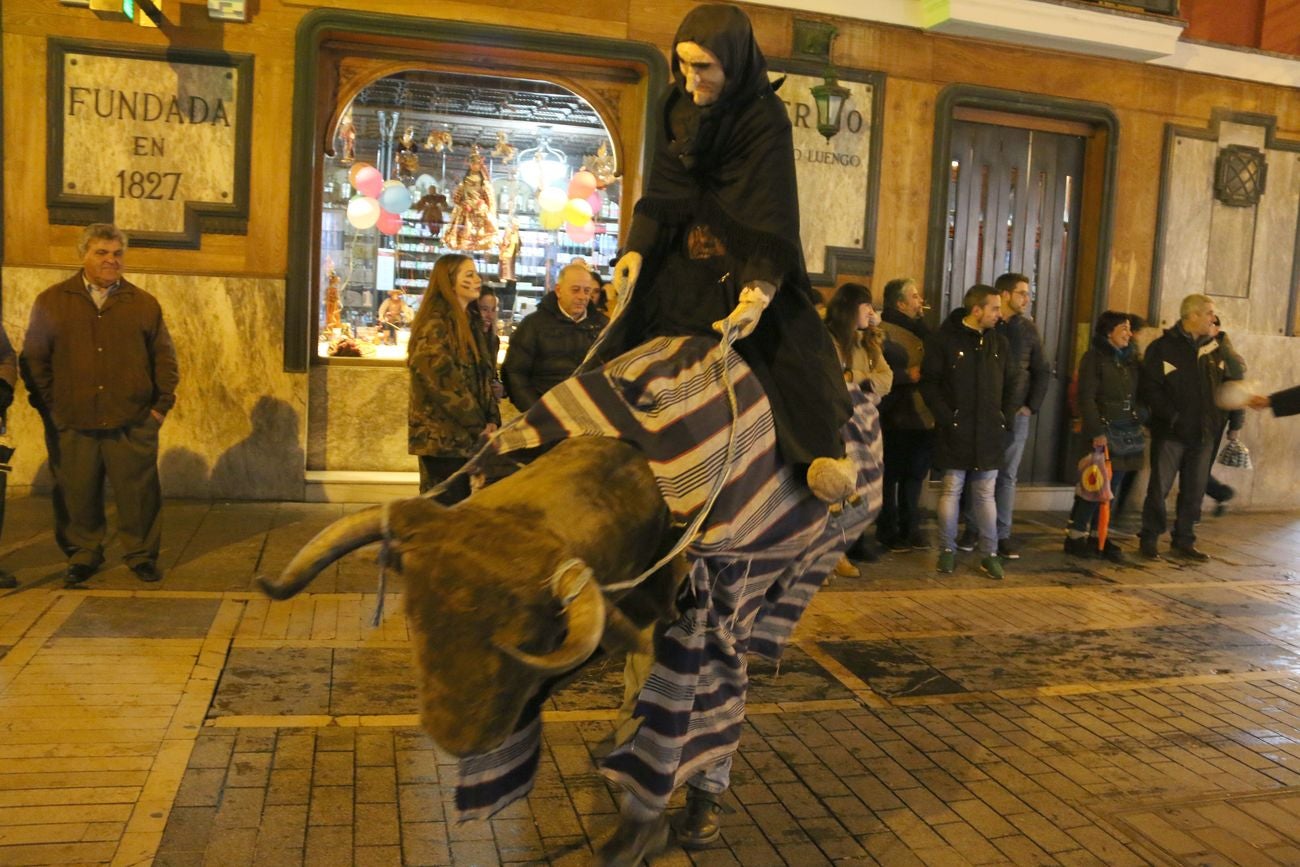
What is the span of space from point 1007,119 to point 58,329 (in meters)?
7.98

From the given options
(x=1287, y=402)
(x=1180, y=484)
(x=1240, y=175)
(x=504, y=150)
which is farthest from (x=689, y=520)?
(x=1240, y=175)

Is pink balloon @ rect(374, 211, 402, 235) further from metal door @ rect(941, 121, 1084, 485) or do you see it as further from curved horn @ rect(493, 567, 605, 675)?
curved horn @ rect(493, 567, 605, 675)

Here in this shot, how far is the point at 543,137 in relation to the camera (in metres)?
11.1

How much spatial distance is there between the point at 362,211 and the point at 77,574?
14.6ft

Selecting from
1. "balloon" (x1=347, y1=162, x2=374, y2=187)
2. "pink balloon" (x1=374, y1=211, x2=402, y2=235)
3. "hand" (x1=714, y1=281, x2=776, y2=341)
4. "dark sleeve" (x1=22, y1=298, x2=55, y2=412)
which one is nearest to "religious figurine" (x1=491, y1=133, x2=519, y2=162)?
"pink balloon" (x1=374, y1=211, x2=402, y2=235)

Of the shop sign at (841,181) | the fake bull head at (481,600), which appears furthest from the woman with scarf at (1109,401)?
the fake bull head at (481,600)

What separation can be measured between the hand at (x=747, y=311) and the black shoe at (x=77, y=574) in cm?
446

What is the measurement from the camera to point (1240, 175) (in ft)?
37.1

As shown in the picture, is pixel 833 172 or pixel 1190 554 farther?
pixel 833 172

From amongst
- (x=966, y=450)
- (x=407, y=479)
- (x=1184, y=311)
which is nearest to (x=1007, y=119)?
(x=1184, y=311)

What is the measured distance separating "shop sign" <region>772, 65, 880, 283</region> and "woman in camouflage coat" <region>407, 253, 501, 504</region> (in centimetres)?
373

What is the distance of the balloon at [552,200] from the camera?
430 inches

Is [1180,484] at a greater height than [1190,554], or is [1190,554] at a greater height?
[1180,484]

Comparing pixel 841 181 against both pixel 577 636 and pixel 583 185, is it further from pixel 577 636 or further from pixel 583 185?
pixel 577 636
